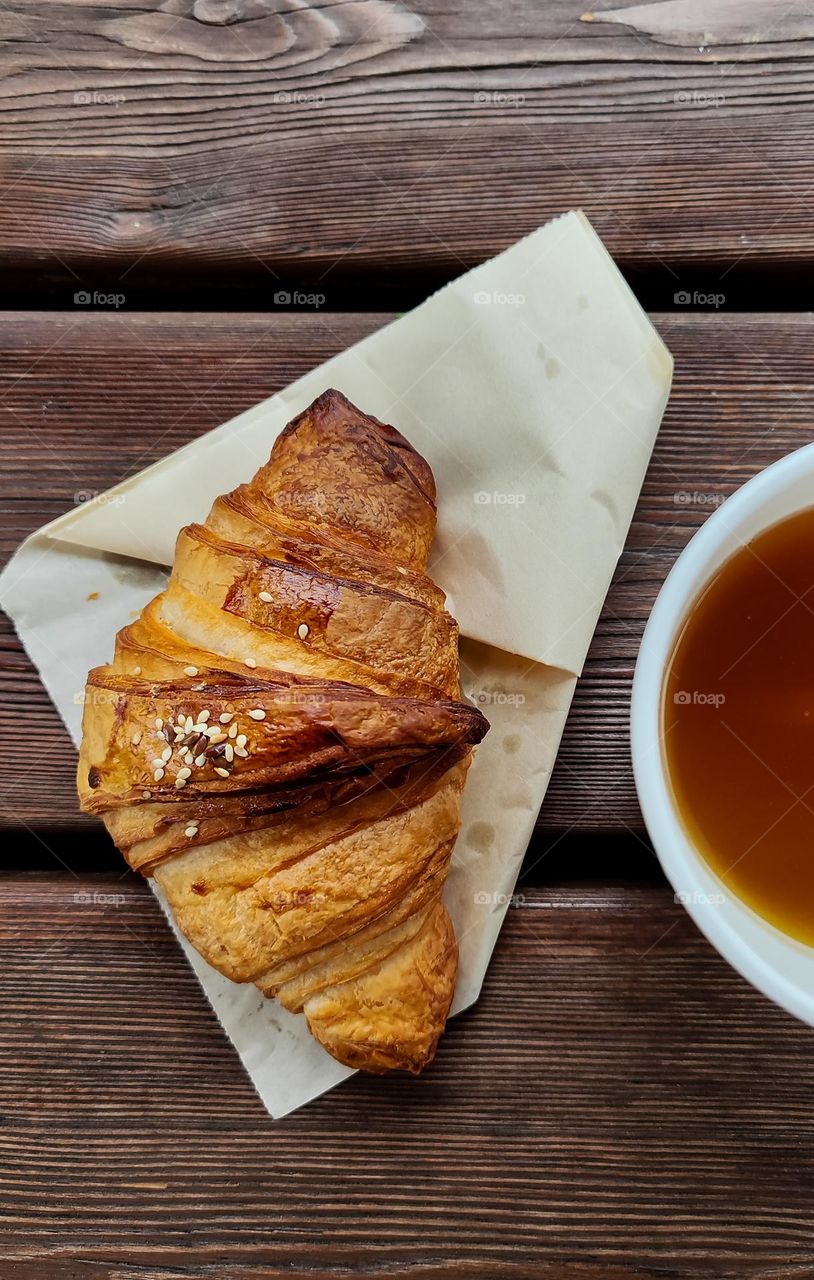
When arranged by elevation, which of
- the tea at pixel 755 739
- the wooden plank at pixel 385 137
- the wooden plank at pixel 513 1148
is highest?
the wooden plank at pixel 385 137

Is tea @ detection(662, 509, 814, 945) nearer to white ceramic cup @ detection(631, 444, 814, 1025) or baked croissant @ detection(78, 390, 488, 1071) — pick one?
white ceramic cup @ detection(631, 444, 814, 1025)

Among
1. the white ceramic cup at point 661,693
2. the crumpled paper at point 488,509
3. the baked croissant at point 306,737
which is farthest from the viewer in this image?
the crumpled paper at point 488,509

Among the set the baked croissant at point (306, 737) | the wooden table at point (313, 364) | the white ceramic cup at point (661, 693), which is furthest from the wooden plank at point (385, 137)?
the white ceramic cup at point (661, 693)

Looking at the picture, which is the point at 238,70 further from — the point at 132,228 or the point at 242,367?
the point at 242,367

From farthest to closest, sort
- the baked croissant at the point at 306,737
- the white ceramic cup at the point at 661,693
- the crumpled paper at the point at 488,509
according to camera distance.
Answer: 1. the crumpled paper at the point at 488,509
2. the baked croissant at the point at 306,737
3. the white ceramic cup at the point at 661,693

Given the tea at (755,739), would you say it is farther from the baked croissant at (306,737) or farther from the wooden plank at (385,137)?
the wooden plank at (385,137)

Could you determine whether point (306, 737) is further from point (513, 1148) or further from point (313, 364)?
point (513, 1148)

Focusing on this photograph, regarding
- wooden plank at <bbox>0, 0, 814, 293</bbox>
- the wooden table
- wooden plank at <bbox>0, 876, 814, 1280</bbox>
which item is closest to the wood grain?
the wooden table

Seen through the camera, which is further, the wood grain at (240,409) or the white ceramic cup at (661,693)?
the wood grain at (240,409)
